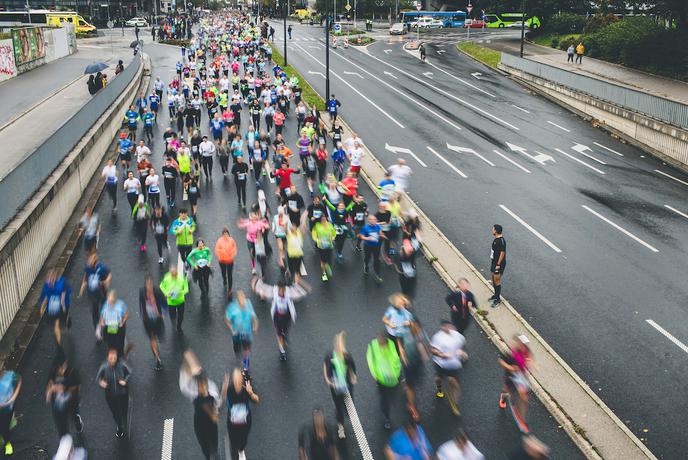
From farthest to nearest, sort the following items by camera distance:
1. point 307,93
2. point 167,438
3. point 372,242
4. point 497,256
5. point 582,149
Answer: point 307,93
point 582,149
point 372,242
point 497,256
point 167,438

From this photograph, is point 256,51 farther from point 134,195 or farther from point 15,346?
point 15,346

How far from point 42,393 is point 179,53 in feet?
179

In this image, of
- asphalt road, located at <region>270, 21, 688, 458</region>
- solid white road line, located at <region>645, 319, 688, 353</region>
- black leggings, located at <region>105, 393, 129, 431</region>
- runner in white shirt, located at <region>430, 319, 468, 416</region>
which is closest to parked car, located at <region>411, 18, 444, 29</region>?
asphalt road, located at <region>270, 21, 688, 458</region>

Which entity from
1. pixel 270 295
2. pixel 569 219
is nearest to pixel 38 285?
pixel 270 295

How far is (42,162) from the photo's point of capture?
16.5 m

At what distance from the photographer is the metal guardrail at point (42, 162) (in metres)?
13.6

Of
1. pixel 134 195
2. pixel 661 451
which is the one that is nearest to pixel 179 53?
pixel 134 195

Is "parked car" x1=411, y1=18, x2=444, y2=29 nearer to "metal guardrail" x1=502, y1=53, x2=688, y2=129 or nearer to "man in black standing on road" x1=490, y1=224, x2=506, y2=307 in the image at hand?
"metal guardrail" x1=502, y1=53, x2=688, y2=129

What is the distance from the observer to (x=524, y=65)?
144 feet

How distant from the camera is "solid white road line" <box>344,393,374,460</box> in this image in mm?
9246

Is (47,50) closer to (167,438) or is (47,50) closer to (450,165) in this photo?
(450,165)

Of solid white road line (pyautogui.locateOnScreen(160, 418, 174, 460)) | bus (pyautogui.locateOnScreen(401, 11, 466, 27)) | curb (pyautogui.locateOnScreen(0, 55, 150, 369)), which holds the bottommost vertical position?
solid white road line (pyautogui.locateOnScreen(160, 418, 174, 460))

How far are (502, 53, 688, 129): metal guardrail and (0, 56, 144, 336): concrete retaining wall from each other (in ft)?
70.5

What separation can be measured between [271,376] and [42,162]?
9.20 meters
